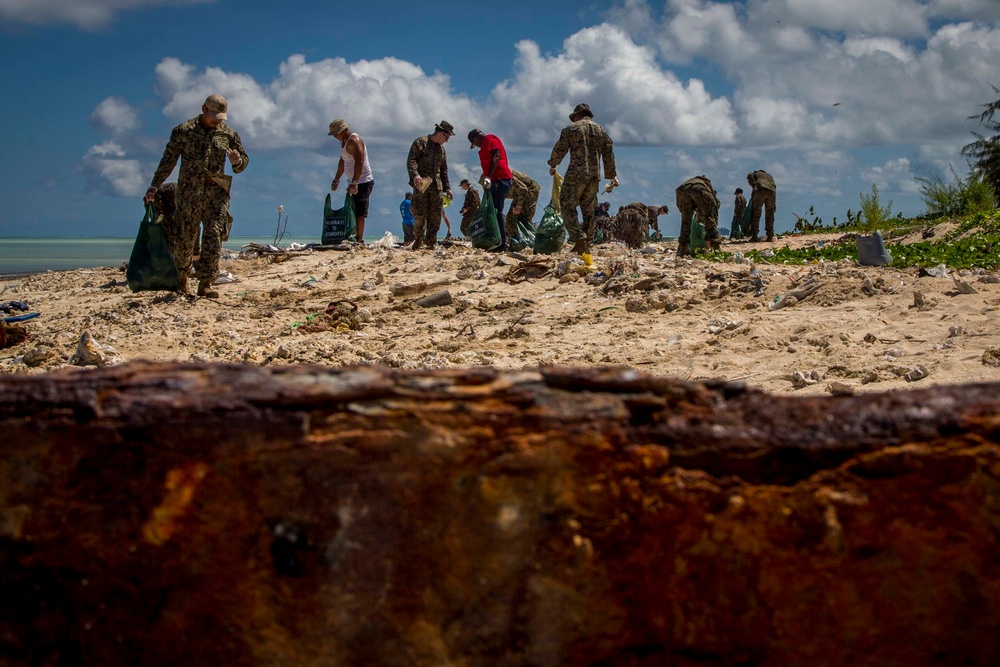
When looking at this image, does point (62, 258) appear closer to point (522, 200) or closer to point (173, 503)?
point (522, 200)

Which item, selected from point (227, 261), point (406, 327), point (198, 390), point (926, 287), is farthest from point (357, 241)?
point (198, 390)

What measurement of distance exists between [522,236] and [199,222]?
5375 mm

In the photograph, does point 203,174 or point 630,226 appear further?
point 630,226

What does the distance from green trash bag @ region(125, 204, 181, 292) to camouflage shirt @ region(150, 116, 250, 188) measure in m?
0.42

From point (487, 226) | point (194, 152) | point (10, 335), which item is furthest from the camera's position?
point (487, 226)

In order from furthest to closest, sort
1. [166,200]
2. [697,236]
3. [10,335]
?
[697,236] < [166,200] < [10,335]

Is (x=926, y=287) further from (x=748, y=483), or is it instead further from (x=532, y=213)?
(x=532, y=213)

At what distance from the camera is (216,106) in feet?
25.7

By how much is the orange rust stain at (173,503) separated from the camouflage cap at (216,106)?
7221mm

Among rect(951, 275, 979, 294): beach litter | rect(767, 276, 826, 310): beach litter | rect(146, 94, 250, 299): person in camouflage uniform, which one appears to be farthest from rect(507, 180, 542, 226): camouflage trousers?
rect(951, 275, 979, 294): beach litter

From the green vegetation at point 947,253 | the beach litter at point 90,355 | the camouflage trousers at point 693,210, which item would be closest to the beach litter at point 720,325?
the green vegetation at point 947,253

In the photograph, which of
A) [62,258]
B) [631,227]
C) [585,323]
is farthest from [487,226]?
[62,258]

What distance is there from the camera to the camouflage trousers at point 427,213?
12.7 m

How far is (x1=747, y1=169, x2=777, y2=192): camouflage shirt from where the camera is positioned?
17.7 metres
